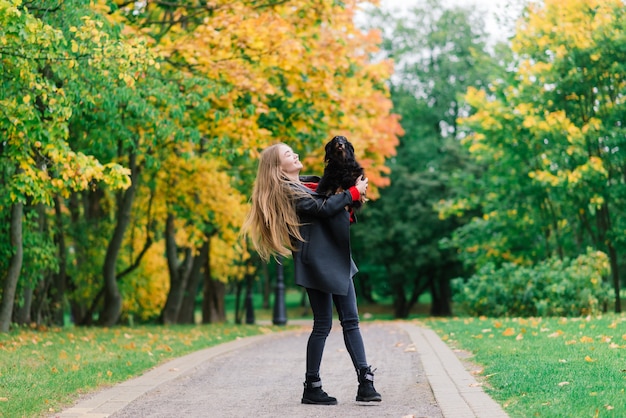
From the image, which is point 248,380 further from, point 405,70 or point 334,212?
point 405,70

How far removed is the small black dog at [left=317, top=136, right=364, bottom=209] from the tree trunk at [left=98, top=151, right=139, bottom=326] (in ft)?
34.0

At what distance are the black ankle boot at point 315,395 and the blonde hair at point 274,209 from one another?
1013 millimetres

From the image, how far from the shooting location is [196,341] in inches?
481

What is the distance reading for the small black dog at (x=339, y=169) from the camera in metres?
6.21

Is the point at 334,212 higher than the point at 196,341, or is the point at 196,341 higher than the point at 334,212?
the point at 334,212

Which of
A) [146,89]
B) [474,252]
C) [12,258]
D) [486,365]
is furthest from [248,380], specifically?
[474,252]

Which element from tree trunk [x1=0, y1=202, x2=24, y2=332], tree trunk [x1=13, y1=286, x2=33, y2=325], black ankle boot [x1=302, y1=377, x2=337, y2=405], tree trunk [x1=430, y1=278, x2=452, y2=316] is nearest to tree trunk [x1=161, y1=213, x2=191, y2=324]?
tree trunk [x1=13, y1=286, x2=33, y2=325]

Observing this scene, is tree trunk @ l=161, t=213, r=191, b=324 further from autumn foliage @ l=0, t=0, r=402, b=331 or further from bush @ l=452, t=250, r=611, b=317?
bush @ l=452, t=250, r=611, b=317

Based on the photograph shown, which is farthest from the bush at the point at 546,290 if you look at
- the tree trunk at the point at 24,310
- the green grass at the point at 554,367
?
the tree trunk at the point at 24,310

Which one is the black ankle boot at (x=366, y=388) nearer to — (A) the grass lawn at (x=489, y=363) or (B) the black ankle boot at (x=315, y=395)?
(B) the black ankle boot at (x=315, y=395)

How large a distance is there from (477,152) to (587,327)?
37.4ft

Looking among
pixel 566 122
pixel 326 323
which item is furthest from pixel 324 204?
pixel 566 122

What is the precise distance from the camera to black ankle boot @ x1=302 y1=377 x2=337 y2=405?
6.36m

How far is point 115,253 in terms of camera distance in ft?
57.7
